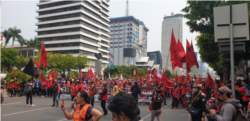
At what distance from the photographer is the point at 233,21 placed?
4000 millimetres

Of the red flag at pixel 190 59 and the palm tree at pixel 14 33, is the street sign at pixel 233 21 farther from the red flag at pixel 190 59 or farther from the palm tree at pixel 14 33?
the palm tree at pixel 14 33

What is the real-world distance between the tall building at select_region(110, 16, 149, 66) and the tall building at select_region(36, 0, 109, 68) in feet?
221

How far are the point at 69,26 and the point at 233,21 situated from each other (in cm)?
7449

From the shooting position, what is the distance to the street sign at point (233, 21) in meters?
3.93

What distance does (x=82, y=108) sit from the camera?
12.9 ft

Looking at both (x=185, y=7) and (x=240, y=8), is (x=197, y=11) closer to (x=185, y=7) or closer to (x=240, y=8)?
(x=185, y=7)

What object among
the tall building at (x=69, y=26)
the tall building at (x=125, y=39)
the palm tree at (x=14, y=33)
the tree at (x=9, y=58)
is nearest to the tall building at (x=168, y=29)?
the tall building at (x=125, y=39)

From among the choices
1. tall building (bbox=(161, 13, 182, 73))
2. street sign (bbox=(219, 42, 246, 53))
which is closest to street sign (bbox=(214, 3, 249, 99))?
street sign (bbox=(219, 42, 246, 53))

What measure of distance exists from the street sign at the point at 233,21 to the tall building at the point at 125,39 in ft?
468

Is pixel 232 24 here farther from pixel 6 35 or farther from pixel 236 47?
pixel 6 35

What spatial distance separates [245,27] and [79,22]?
73.6 meters

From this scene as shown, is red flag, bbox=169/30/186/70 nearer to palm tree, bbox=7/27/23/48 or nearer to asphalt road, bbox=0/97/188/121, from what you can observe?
asphalt road, bbox=0/97/188/121

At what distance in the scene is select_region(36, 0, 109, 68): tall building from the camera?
242 feet

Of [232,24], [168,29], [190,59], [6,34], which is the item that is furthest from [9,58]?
[168,29]
